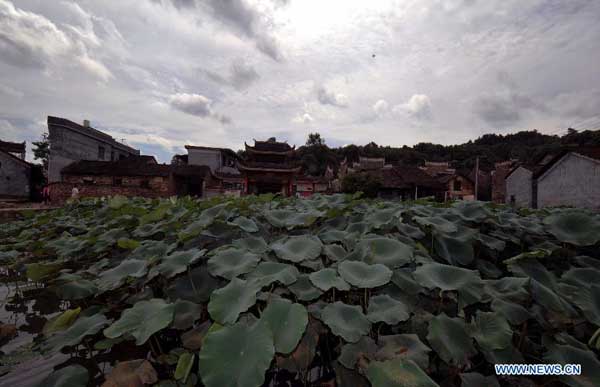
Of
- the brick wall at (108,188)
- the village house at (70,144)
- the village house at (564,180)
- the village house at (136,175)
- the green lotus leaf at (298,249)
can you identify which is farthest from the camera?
the village house at (70,144)

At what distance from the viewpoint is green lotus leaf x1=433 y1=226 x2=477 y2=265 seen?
66.7 inches

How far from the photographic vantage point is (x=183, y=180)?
940 inches

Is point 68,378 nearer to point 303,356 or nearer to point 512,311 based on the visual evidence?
point 303,356

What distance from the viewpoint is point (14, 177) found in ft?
68.8

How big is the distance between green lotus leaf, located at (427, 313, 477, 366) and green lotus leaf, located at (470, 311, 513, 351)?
0.04 meters

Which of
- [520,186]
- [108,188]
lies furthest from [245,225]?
[520,186]

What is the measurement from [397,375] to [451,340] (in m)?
0.36

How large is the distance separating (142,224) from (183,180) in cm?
2322

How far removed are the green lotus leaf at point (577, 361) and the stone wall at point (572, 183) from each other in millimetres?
18447

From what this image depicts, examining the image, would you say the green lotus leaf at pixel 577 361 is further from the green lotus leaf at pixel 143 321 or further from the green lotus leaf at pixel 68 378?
the green lotus leaf at pixel 68 378

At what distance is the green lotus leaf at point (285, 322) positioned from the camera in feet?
3.16

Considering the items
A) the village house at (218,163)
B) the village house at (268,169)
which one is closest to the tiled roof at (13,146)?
the village house at (218,163)

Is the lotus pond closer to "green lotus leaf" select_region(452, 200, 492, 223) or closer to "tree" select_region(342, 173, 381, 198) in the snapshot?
"green lotus leaf" select_region(452, 200, 492, 223)

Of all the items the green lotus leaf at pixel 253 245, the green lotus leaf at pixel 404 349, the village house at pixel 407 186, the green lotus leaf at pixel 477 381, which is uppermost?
the village house at pixel 407 186
